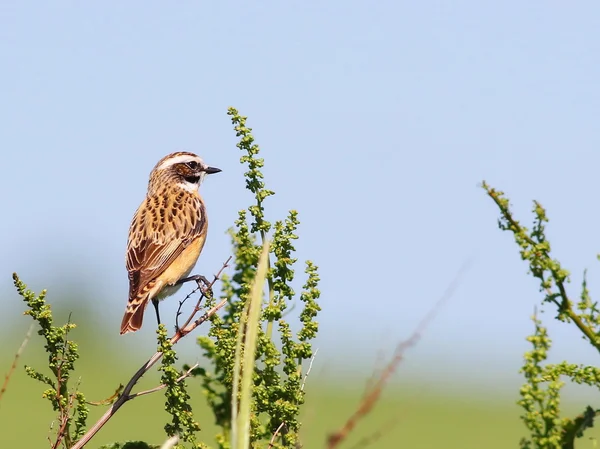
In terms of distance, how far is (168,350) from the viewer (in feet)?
11.0

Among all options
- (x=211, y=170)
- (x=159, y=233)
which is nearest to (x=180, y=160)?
(x=211, y=170)

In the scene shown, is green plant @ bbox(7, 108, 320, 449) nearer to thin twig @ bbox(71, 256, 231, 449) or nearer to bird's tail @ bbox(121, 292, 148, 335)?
thin twig @ bbox(71, 256, 231, 449)

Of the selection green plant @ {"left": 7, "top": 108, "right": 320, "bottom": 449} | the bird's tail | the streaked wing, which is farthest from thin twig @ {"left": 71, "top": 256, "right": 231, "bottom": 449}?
the streaked wing

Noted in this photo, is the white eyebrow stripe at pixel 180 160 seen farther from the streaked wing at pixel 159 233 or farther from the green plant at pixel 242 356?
the green plant at pixel 242 356

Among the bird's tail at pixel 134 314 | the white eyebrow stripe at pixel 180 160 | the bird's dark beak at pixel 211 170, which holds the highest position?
the white eyebrow stripe at pixel 180 160

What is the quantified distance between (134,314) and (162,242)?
1.16m

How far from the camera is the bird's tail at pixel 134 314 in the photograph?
824cm

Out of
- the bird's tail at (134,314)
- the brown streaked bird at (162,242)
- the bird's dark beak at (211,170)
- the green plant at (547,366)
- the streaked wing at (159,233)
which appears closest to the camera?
the green plant at (547,366)

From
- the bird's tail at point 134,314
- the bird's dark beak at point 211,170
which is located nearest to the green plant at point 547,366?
the bird's tail at point 134,314

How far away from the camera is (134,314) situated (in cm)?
841

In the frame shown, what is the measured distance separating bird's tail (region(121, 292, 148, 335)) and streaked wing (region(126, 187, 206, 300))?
0.10m

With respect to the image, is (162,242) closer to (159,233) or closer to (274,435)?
(159,233)

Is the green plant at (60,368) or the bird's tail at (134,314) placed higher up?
the bird's tail at (134,314)

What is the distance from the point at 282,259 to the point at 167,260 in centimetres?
586
